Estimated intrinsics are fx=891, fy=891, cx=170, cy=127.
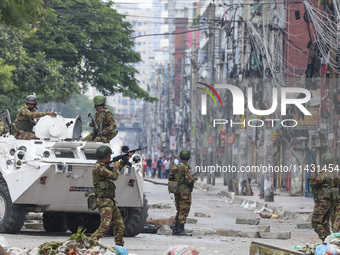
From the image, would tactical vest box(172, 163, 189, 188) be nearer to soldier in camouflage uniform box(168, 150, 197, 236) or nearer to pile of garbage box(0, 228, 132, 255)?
soldier in camouflage uniform box(168, 150, 197, 236)

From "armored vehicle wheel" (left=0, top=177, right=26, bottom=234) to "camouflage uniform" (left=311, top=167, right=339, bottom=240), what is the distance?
190 inches

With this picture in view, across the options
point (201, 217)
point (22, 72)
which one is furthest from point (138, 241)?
point (22, 72)

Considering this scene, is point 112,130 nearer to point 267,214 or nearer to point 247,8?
point 267,214

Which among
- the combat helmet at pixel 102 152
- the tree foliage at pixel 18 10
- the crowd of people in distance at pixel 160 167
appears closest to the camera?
the combat helmet at pixel 102 152

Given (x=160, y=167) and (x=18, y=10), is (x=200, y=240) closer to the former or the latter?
(x=18, y=10)

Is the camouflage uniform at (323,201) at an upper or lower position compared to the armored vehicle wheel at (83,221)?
upper

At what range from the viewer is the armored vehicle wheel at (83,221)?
636 inches

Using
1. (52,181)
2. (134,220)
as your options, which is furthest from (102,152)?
(134,220)

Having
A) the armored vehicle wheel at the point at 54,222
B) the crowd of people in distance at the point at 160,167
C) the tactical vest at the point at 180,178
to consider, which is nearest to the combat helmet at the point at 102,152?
the tactical vest at the point at 180,178

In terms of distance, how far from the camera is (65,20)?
44031mm

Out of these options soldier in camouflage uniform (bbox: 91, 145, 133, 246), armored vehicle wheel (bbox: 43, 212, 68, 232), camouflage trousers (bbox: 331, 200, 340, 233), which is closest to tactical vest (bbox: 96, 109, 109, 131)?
armored vehicle wheel (bbox: 43, 212, 68, 232)

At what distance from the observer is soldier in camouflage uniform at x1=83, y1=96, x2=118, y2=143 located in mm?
15039

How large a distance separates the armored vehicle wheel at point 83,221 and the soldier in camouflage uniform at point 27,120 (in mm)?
1782

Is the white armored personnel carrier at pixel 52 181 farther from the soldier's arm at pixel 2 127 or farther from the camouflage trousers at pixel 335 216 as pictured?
the camouflage trousers at pixel 335 216
